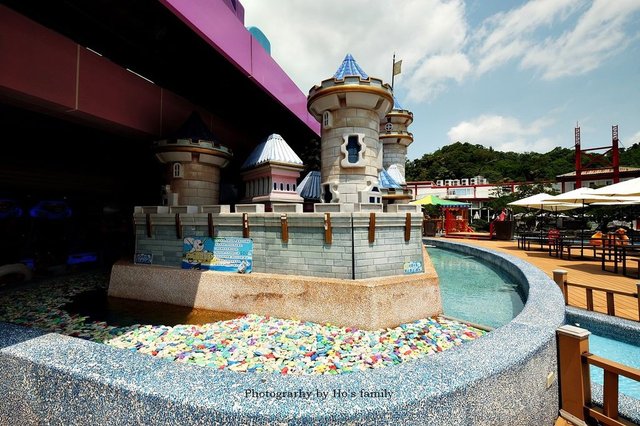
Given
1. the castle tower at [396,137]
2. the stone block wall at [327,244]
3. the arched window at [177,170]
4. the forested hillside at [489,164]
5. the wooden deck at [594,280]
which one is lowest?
the wooden deck at [594,280]

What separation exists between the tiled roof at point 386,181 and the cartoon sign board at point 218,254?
7.27 meters

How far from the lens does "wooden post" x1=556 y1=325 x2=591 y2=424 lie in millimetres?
3568

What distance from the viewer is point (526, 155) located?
7662cm

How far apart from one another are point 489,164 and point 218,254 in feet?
280

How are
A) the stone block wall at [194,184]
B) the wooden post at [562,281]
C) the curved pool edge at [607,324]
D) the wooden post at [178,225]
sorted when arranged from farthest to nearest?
1. the stone block wall at [194,184]
2. the wooden post at [178,225]
3. the wooden post at [562,281]
4. the curved pool edge at [607,324]

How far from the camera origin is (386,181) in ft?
43.9

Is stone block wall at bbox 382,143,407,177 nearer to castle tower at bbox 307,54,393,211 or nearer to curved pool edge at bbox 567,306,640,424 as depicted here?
castle tower at bbox 307,54,393,211

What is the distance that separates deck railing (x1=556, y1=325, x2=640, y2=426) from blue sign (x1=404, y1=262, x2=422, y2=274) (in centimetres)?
431

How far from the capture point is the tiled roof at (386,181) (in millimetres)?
13258

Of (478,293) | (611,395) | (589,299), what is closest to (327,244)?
(611,395)

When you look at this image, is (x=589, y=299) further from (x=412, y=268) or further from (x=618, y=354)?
(x=412, y=268)

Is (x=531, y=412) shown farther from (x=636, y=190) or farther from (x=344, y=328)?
(x=636, y=190)

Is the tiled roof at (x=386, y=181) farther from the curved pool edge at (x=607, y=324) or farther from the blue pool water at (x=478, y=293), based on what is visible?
the curved pool edge at (x=607, y=324)

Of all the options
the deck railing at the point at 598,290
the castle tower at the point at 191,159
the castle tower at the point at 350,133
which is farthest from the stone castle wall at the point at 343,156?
the deck railing at the point at 598,290
